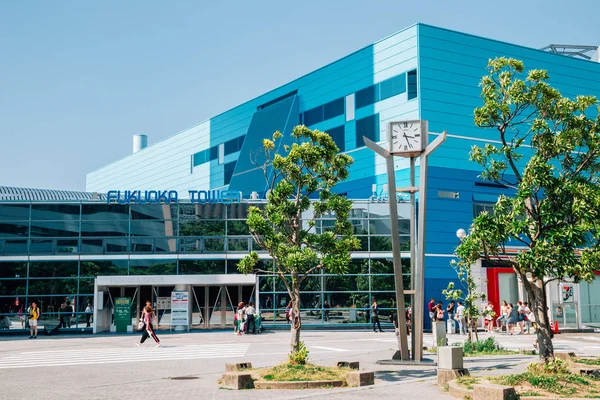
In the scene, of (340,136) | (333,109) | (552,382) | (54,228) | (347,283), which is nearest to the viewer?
(552,382)

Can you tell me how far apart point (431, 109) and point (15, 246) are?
2286 cm

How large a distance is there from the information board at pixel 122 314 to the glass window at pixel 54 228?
4.17 metres

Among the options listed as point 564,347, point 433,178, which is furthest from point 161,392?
point 433,178

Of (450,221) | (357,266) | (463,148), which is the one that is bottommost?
(357,266)

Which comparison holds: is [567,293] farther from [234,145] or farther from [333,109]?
[234,145]

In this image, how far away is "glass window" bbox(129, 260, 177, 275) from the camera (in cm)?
3672

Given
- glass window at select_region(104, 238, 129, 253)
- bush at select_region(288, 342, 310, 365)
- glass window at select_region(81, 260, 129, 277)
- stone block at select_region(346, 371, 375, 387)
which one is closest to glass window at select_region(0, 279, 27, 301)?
glass window at select_region(81, 260, 129, 277)

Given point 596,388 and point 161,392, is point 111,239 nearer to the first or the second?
point 161,392

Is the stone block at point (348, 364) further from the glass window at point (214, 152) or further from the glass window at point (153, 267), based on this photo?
the glass window at point (214, 152)

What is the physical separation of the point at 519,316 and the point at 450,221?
266 inches

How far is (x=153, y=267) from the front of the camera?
36875mm

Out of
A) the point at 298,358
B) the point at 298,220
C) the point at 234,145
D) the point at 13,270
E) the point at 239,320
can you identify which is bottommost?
the point at 298,358

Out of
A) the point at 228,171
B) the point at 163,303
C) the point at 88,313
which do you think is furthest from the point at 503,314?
the point at 228,171

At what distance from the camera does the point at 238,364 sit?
16734 mm
